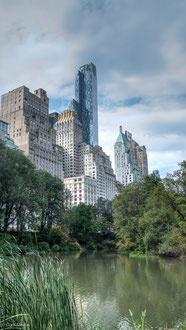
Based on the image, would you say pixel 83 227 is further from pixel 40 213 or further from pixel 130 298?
pixel 130 298

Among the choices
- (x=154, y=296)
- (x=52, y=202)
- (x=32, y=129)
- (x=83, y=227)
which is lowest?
(x=154, y=296)

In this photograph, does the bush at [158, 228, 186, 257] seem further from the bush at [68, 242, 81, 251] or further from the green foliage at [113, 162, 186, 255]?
the bush at [68, 242, 81, 251]

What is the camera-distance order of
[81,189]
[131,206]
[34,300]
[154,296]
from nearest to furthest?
[34,300] < [154,296] < [131,206] < [81,189]

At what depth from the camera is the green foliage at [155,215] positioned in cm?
2966

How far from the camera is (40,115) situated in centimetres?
12425

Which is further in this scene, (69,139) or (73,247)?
(69,139)

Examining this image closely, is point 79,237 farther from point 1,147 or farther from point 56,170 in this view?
point 56,170

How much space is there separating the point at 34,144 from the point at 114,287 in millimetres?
94617

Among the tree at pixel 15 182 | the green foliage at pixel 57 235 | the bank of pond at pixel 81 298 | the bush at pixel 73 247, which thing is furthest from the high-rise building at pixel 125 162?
the bank of pond at pixel 81 298

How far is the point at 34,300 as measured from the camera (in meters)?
4.71

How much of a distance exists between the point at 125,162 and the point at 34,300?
598ft

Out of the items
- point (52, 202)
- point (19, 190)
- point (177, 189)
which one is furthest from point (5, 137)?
point (177, 189)

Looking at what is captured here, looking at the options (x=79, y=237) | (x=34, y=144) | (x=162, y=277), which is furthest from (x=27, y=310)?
(x=34, y=144)

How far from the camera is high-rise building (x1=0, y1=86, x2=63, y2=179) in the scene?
105438 mm
